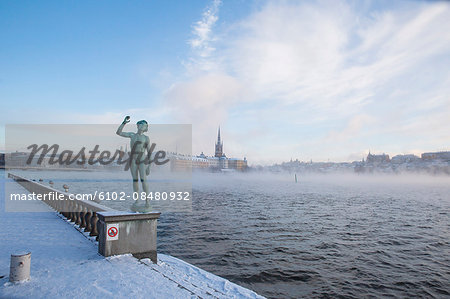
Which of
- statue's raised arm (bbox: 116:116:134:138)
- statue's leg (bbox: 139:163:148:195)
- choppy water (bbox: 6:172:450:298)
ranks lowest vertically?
choppy water (bbox: 6:172:450:298)

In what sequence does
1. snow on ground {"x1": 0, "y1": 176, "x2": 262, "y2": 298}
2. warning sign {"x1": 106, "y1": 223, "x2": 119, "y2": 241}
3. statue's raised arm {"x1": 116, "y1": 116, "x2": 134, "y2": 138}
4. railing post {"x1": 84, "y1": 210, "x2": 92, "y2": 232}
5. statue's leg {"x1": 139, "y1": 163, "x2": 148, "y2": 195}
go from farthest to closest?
1. railing post {"x1": 84, "y1": 210, "x2": 92, "y2": 232}
2. statue's leg {"x1": 139, "y1": 163, "x2": 148, "y2": 195}
3. statue's raised arm {"x1": 116, "y1": 116, "x2": 134, "y2": 138}
4. warning sign {"x1": 106, "y1": 223, "x2": 119, "y2": 241}
5. snow on ground {"x1": 0, "y1": 176, "x2": 262, "y2": 298}

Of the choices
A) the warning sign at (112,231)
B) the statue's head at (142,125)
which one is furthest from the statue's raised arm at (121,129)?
Result: the warning sign at (112,231)

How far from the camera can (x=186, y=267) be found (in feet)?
31.6

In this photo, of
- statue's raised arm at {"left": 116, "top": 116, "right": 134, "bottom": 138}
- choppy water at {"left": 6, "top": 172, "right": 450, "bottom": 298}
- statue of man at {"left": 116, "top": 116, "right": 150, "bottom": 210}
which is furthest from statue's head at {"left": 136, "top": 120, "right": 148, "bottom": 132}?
choppy water at {"left": 6, "top": 172, "right": 450, "bottom": 298}

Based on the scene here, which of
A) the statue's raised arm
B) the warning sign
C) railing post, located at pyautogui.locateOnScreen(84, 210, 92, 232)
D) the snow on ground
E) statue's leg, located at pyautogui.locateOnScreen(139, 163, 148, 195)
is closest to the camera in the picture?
the snow on ground

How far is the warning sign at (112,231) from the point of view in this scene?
7.78 m

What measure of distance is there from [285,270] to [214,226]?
34.5 feet

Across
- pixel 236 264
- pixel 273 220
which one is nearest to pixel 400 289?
pixel 236 264

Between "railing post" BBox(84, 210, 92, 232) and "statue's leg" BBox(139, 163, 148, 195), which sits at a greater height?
"statue's leg" BBox(139, 163, 148, 195)

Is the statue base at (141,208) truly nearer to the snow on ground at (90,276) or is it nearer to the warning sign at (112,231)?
the warning sign at (112,231)

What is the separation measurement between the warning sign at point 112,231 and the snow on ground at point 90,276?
547 millimetres

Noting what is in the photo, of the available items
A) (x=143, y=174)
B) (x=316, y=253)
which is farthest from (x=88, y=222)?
(x=316, y=253)

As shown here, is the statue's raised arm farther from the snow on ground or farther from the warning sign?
the snow on ground

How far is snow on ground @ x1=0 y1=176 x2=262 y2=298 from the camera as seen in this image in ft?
18.8
